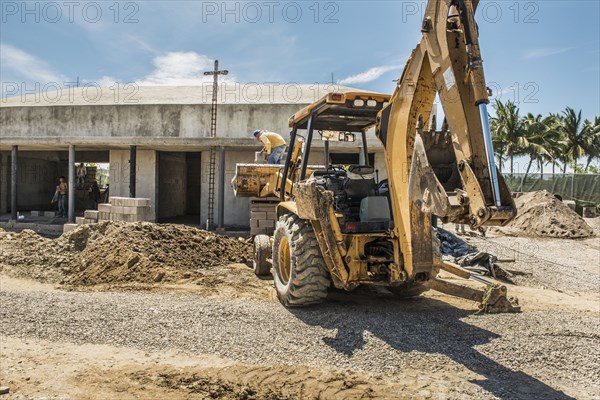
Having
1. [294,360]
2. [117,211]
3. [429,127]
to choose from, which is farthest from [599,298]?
[117,211]

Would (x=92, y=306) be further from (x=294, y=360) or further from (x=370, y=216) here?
(x=370, y=216)

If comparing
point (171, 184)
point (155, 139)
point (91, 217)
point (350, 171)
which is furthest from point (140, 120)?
point (350, 171)

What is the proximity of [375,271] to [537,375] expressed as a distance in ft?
6.52

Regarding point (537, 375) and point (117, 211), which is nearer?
point (537, 375)

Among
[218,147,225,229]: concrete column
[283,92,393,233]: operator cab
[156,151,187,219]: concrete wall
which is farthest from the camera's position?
[156,151,187,219]: concrete wall

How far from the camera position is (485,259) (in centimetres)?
979

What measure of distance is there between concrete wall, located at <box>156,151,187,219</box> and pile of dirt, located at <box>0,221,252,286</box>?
7.77m

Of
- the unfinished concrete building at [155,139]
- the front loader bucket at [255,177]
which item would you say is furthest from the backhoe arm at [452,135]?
the unfinished concrete building at [155,139]

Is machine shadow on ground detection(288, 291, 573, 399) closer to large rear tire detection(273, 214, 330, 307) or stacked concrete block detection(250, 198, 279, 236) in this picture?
large rear tire detection(273, 214, 330, 307)

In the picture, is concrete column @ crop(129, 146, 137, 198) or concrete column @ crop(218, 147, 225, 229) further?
concrete column @ crop(129, 146, 137, 198)

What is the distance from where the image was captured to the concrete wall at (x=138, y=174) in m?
17.4

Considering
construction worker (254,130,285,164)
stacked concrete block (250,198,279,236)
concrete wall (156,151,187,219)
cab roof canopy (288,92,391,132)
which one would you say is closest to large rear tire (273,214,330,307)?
cab roof canopy (288,92,391,132)

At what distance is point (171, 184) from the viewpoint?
20.6m

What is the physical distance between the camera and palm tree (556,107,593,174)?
126 ft
